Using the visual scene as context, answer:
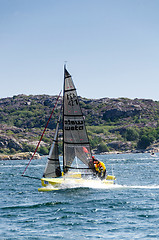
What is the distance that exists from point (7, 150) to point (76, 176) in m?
158

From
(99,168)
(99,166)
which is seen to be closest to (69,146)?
(99,166)

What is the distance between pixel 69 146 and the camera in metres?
33.0

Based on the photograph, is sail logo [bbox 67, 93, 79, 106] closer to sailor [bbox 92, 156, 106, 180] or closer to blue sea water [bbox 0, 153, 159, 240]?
sailor [bbox 92, 156, 106, 180]

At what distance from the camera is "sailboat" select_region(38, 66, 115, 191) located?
32719 mm

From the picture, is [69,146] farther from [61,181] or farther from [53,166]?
[61,181]

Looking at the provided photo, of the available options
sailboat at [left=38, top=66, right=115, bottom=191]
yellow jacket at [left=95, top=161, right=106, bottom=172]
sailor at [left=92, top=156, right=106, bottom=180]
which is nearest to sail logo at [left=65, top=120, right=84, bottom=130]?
sailboat at [left=38, top=66, right=115, bottom=191]

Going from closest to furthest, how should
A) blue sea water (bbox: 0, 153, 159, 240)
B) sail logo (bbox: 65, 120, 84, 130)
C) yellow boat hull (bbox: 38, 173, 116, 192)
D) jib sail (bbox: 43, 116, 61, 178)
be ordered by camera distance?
blue sea water (bbox: 0, 153, 159, 240), yellow boat hull (bbox: 38, 173, 116, 192), jib sail (bbox: 43, 116, 61, 178), sail logo (bbox: 65, 120, 84, 130)

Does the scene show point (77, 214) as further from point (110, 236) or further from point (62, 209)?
point (110, 236)

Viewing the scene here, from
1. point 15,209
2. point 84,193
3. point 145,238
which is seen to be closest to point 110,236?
point 145,238

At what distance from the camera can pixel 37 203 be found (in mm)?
26812

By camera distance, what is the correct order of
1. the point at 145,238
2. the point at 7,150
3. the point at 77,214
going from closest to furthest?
the point at 145,238
the point at 77,214
the point at 7,150

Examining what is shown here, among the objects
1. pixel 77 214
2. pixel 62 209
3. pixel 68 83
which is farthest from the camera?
pixel 68 83

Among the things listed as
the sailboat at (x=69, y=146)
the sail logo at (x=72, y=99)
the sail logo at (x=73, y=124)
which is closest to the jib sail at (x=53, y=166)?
the sailboat at (x=69, y=146)

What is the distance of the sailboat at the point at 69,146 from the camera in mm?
32719
